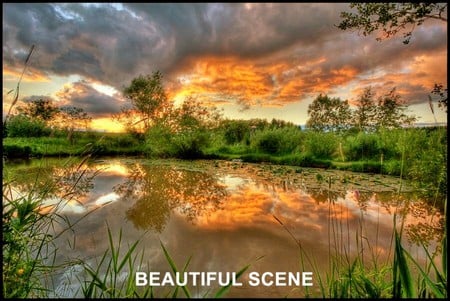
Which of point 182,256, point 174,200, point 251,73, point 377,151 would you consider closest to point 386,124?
point 377,151

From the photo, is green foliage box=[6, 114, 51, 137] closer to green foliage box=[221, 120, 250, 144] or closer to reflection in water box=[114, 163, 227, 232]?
reflection in water box=[114, 163, 227, 232]

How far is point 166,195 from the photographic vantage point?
7023 millimetres

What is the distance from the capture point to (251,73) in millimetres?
6145

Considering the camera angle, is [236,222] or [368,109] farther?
[368,109]

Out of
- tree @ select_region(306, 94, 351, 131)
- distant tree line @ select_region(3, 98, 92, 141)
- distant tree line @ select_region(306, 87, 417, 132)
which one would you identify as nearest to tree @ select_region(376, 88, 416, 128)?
distant tree line @ select_region(306, 87, 417, 132)

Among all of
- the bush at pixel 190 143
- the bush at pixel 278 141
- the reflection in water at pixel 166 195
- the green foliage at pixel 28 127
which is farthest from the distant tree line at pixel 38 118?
the bush at pixel 278 141

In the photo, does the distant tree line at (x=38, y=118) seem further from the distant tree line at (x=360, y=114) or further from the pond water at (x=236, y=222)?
the distant tree line at (x=360, y=114)

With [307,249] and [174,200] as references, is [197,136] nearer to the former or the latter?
[174,200]

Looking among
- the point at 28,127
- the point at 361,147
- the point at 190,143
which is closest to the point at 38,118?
the point at 28,127

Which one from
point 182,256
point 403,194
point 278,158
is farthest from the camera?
point 278,158

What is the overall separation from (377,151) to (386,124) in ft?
5.05

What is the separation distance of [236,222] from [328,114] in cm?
1319

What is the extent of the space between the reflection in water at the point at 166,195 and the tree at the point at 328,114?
8538 millimetres

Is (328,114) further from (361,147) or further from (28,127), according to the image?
(28,127)
